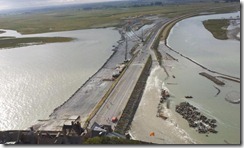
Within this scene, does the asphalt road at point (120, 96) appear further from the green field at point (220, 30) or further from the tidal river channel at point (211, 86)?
the green field at point (220, 30)

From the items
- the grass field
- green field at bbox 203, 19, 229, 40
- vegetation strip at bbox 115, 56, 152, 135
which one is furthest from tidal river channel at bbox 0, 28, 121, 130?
the grass field

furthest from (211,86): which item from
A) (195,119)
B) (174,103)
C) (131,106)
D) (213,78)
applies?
(131,106)

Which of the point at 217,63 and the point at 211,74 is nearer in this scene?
the point at 211,74

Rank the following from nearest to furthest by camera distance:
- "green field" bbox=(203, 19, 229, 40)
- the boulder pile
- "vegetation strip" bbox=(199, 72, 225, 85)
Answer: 1. the boulder pile
2. "vegetation strip" bbox=(199, 72, 225, 85)
3. "green field" bbox=(203, 19, 229, 40)

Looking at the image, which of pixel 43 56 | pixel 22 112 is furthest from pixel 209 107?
pixel 43 56

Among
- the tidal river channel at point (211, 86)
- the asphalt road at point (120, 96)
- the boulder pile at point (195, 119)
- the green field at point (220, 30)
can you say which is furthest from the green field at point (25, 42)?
the boulder pile at point (195, 119)

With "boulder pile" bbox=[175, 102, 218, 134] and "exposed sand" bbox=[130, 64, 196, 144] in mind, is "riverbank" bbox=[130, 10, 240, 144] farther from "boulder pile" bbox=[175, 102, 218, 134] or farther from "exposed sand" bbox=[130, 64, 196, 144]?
"boulder pile" bbox=[175, 102, 218, 134]

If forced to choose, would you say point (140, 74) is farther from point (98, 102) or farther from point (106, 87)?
point (98, 102)
